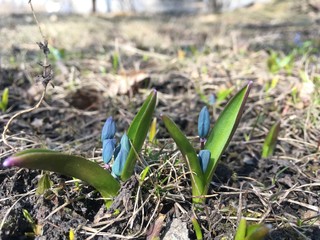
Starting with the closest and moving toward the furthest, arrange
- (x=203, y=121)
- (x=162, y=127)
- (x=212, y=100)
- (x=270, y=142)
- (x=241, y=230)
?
(x=241, y=230)
(x=203, y=121)
(x=270, y=142)
(x=162, y=127)
(x=212, y=100)

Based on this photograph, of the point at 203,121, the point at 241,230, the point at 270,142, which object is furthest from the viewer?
the point at 270,142

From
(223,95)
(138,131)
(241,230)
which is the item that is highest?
(138,131)

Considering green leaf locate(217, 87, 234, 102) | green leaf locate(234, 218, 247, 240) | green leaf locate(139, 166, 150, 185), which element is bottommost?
green leaf locate(234, 218, 247, 240)

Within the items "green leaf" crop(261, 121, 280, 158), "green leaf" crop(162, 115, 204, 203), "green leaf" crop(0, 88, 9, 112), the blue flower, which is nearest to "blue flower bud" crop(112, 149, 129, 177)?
the blue flower

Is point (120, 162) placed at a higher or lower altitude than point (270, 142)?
higher

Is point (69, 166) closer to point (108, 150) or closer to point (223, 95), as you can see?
point (108, 150)

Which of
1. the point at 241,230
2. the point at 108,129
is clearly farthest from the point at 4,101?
the point at 241,230

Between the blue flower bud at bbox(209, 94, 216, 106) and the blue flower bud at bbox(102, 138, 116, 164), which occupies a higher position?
the blue flower bud at bbox(102, 138, 116, 164)

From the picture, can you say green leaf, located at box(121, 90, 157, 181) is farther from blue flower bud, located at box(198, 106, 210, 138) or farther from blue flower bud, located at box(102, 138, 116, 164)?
blue flower bud, located at box(198, 106, 210, 138)
